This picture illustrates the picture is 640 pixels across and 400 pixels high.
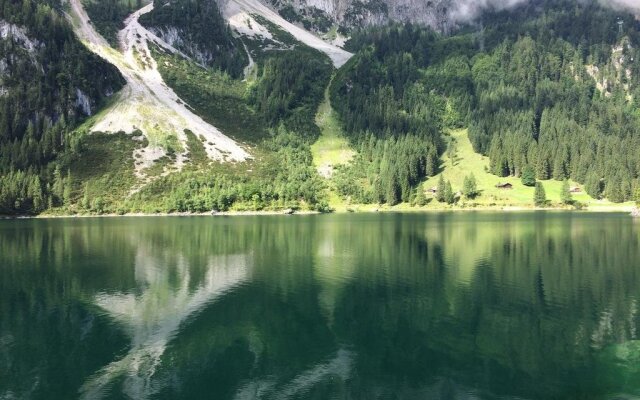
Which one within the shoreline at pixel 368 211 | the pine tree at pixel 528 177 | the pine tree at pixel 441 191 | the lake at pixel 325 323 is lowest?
the lake at pixel 325 323

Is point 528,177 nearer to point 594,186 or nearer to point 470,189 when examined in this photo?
point 594,186

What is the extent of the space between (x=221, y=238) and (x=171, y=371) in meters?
63.5

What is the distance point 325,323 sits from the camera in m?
38.7

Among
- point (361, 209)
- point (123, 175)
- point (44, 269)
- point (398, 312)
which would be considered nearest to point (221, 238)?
point (44, 269)

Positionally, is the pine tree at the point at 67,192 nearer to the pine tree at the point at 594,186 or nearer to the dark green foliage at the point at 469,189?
the dark green foliage at the point at 469,189

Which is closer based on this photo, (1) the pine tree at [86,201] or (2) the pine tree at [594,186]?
(1) the pine tree at [86,201]

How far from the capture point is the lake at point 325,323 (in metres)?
28.1

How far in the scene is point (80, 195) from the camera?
17475 centimetres

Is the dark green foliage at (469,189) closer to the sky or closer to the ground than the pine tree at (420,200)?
closer to the sky

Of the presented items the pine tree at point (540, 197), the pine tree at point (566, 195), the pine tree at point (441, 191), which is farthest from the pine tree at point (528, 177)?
the pine tree at point (441, 191)

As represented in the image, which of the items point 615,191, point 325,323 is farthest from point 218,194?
point 325,323

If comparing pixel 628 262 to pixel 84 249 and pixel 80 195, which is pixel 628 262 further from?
pixel 80 195

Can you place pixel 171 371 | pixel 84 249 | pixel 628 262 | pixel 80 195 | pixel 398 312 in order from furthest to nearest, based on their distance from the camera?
1. pixel 80 195
2. pixel 84 249
3. pixel 628 262
4. pixel 398 312
5. pixel 171 371

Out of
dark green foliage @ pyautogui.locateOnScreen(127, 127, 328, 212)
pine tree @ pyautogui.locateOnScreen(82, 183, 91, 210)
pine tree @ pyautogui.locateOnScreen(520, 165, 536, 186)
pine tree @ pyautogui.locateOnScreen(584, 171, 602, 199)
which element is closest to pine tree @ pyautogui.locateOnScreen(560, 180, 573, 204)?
pine tree @ pyautogui.locateOnScreen(584, 171, 602, 199)
